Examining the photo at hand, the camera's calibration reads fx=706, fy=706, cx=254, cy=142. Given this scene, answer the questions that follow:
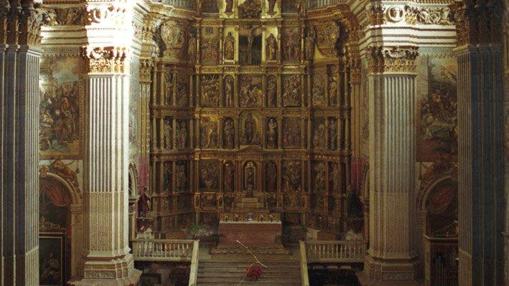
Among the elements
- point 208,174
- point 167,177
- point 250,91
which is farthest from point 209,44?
point 167,177

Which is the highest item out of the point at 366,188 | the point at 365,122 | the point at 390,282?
the point at 365,122

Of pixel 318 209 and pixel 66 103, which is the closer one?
pixel 66 103

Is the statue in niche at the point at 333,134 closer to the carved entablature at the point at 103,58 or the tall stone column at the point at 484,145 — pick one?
the carved entablature at the point at 103,58

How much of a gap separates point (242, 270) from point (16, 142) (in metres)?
14.6

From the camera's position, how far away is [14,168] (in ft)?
47.3

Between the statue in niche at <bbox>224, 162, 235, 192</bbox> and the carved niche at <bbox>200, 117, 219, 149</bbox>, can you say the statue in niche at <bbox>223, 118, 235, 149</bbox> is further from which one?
the statue in niche at <bbox>224, 162, 235, 192</bbox>

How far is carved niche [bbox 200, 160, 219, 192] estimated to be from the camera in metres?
34.2

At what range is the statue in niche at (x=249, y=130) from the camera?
3425 centimetres

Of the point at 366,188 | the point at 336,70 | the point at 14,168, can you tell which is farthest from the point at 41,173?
the point at 336,70

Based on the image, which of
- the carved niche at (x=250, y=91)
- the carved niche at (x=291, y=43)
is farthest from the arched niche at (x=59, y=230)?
the carved niche at (x=291, y=43)

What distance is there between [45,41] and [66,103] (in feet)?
7.46

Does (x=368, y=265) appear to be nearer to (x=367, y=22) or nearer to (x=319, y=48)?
(x=367, y=22)

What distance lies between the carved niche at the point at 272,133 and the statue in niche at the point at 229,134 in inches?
65.2

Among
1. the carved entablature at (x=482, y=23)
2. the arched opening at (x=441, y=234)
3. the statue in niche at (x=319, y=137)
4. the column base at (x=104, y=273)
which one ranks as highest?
the carved entablature at (x=482, y=23)
